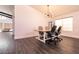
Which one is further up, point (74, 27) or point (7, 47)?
point (74, 27)

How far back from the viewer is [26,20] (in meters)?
5.77

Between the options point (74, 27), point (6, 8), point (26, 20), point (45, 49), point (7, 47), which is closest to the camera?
point (45, 49)

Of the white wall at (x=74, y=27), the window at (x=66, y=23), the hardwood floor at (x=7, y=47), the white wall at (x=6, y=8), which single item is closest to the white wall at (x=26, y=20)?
the white wall at (x=6, y=8)

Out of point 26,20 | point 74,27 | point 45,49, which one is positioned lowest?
point 45,49

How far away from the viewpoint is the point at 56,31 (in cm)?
530

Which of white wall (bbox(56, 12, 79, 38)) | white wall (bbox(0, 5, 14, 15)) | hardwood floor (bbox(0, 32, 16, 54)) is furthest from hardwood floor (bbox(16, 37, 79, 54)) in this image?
white wall (bbox(56, 12, 79, 38))

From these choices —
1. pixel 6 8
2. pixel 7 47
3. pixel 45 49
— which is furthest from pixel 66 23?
pixel 7 47

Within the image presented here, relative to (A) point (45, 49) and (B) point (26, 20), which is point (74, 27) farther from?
(A) point (45, 49)

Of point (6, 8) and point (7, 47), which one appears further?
point (6, 8)

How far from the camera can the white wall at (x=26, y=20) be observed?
17.6 feet

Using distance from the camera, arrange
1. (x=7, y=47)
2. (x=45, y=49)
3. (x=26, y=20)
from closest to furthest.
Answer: (x=45, y=49) → (x=7, y=47) → (x=26, y=20)
